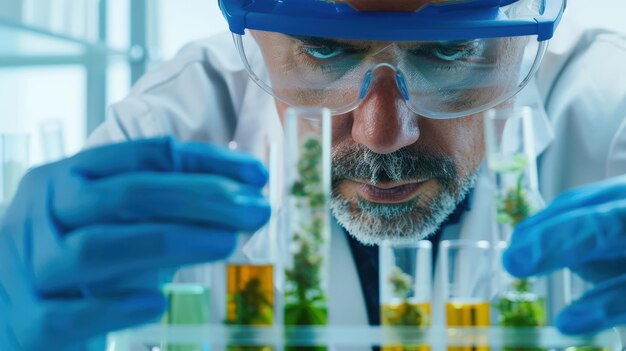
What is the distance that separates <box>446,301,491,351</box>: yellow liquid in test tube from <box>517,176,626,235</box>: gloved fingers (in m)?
0.16

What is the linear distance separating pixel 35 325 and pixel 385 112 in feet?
2.89

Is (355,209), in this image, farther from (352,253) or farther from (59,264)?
(59,264)

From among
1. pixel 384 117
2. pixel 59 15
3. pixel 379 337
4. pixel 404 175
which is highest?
pixel 59 15

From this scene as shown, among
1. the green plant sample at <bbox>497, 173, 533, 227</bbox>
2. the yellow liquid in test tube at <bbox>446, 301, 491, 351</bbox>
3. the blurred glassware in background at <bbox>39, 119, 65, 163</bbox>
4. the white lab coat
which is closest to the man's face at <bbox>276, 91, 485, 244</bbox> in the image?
the white lab coat

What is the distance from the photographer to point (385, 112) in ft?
6.11

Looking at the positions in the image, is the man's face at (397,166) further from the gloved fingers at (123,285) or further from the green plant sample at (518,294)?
the gloved fingers at (123,285)

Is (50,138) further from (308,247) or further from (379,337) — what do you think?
(379,337)

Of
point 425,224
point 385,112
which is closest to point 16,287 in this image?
point 385,112

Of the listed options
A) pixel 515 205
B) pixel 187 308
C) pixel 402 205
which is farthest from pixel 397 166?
pixel 187 308

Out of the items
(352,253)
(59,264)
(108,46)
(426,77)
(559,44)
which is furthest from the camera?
(108,46)

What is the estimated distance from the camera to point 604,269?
146 cm

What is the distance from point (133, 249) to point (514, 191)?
0.68m

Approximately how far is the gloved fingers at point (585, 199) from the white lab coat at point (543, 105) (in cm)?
89

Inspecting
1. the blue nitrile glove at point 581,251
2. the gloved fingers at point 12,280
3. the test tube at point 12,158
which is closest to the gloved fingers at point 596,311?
the blue nitrile glove at point 581,251
